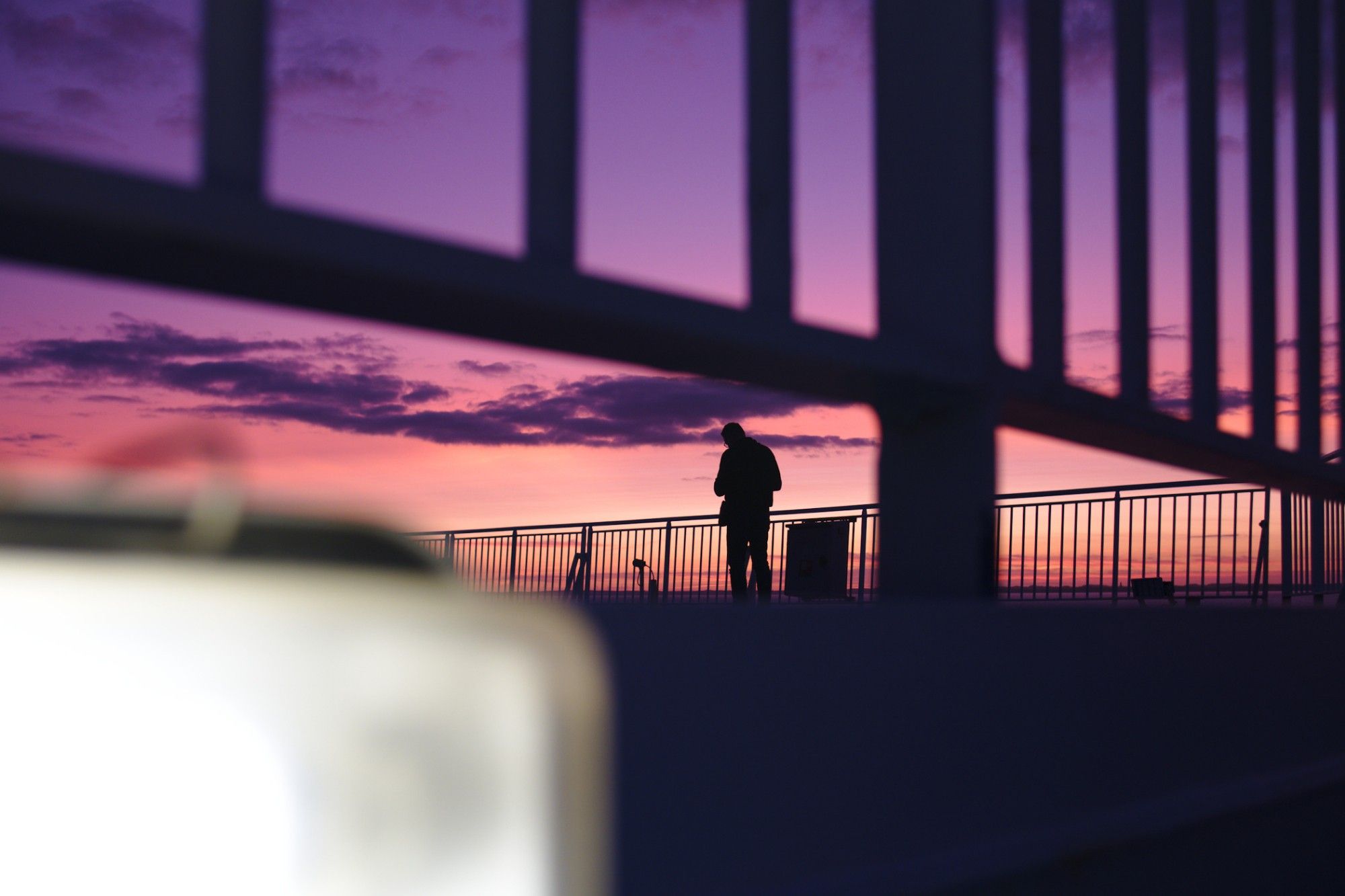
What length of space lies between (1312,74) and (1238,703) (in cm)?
485

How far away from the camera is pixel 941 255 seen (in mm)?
3428

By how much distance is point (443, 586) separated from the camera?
1256 mm

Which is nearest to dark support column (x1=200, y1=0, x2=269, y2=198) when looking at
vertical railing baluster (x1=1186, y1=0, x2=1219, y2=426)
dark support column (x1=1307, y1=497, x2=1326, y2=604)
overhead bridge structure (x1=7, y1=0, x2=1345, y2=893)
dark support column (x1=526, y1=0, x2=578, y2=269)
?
overhead bridge structure (x1=7, y1=0, x2=1345, y2=893)

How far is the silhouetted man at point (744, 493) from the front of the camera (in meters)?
10.5

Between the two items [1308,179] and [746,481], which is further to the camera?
[746,481]

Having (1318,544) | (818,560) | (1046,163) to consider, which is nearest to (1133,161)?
(1046,163)

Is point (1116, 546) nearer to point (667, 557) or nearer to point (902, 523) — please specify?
point (667, 557)

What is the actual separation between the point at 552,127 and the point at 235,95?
0.73m

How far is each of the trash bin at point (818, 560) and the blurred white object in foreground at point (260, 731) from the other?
1412 centimetres

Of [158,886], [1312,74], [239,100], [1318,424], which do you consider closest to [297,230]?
[239,100]

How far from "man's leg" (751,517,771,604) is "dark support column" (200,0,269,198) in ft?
28.2

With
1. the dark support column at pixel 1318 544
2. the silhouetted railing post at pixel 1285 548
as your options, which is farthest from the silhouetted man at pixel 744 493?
the dark support column at pixel 1318 544

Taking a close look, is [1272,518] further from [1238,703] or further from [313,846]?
[313,846]

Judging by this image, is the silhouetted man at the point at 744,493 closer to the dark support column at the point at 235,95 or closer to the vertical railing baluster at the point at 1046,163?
the vertical railing baluster at the point at 1046,163
